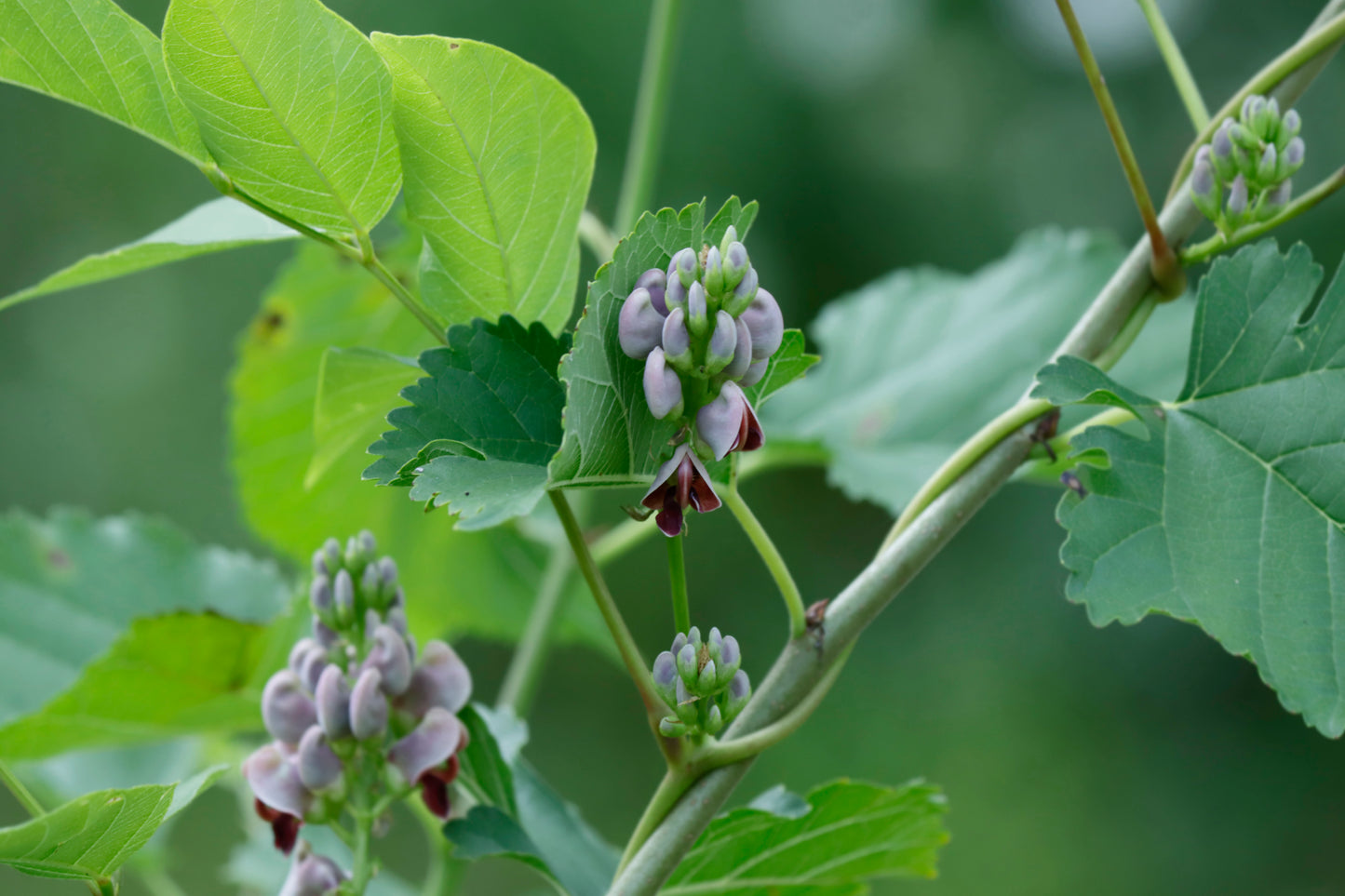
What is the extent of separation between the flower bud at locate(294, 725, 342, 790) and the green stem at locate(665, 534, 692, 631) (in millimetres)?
101

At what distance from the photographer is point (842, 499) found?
2709mm

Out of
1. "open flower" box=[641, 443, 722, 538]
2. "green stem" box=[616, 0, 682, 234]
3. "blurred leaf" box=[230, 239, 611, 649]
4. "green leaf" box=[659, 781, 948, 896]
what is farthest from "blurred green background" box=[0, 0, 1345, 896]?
"open flower" box=[641, 443, 722, 538]

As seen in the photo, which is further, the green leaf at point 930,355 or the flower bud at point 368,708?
the green leaf at point 930,355

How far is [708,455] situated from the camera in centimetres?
19

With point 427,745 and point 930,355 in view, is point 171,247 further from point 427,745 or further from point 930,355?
point 930,355

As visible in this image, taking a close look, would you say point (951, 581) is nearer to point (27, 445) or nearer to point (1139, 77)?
point (1139, 77)

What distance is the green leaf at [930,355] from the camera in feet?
1.78

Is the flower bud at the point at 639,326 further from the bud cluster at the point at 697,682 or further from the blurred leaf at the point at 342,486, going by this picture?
the blurred leaf at the point at 342,486

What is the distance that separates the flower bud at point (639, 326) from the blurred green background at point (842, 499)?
2.18m

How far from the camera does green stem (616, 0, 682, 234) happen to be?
1.61 feet

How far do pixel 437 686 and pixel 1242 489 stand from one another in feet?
0.64

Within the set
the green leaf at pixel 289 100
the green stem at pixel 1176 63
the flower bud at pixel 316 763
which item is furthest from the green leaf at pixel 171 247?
the green stem at pixel 1176 63

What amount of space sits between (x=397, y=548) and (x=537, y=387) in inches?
14.1

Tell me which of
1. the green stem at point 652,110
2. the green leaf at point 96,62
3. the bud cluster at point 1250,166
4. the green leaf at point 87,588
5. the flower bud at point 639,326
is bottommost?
the flower bud at point 639,326
